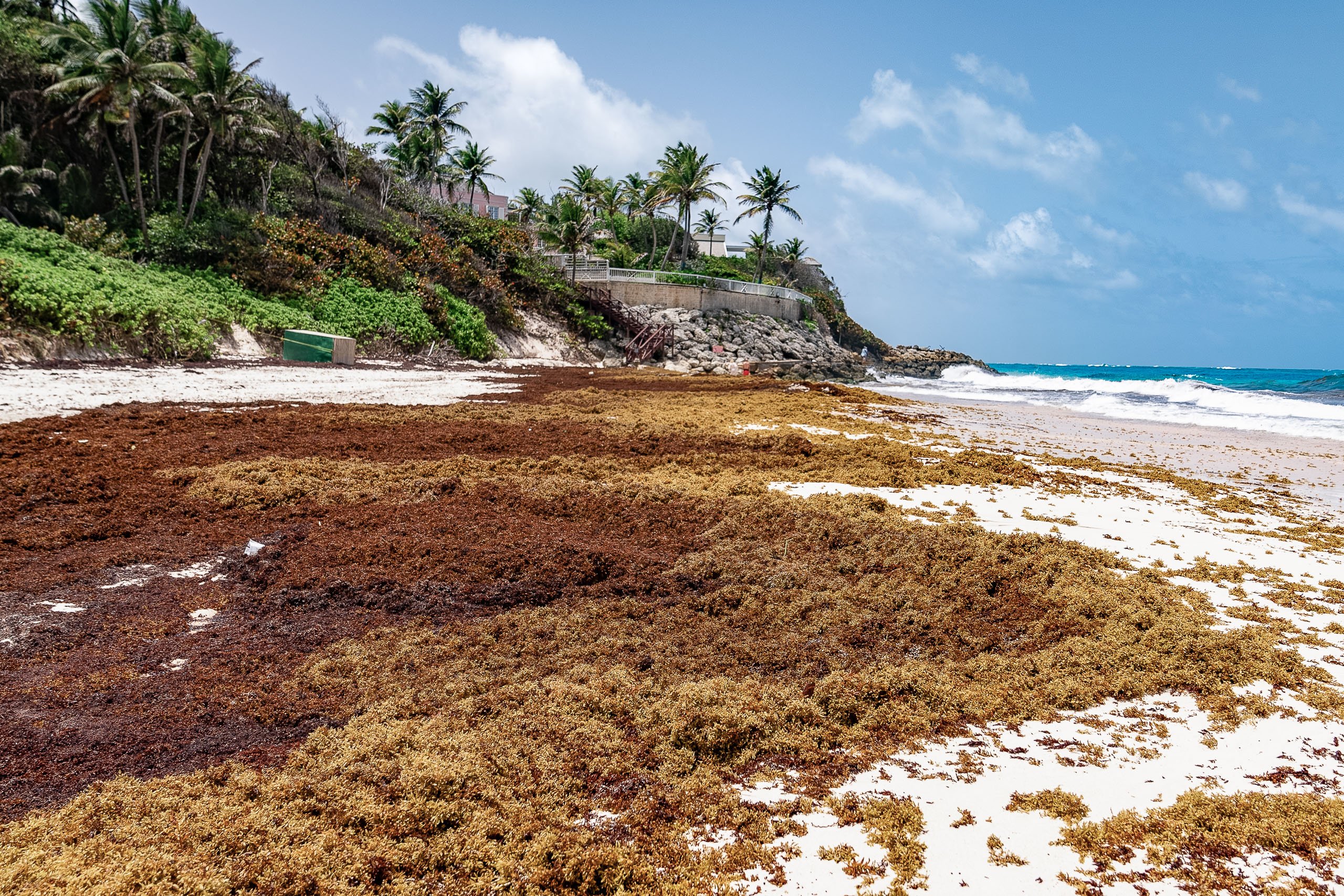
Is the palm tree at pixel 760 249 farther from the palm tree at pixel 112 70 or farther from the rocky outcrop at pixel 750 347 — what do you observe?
the palm tree at pixel 112 70

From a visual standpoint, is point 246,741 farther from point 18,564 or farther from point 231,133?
point 231,133

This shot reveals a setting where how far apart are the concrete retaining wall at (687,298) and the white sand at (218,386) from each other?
20.6 m

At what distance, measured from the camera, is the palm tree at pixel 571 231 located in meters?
36.3

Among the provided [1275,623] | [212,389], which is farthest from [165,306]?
[1275,623]

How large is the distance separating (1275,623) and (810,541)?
3.01 m

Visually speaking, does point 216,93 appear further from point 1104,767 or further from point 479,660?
point 1104,767

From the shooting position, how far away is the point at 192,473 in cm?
652

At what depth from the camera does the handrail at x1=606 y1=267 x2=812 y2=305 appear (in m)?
39.7

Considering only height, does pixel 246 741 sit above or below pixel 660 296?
below

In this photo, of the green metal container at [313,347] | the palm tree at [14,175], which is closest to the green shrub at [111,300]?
the green metal container at [313,347]

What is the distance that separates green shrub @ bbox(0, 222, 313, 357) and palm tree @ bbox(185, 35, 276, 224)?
14.7 feet

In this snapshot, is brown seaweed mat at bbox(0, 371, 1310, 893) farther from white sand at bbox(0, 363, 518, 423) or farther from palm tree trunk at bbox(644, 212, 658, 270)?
palm tree trunk at bbox(644, 212, 658, 270)

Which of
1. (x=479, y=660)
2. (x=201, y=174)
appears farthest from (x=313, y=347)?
(x=479, y=660)

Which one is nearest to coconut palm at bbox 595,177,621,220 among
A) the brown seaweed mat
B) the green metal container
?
the green metal container
